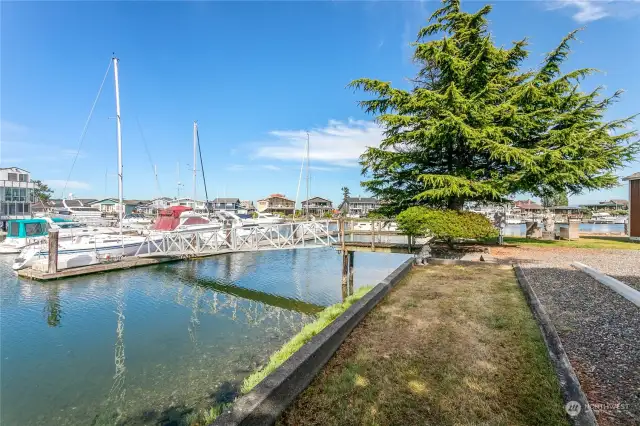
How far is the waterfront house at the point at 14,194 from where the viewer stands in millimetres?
34688

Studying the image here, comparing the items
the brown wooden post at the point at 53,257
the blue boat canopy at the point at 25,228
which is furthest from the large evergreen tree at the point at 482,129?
the blue boat canopy at the point at 25,228

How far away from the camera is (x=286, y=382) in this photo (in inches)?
124

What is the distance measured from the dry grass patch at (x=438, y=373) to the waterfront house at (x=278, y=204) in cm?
7650

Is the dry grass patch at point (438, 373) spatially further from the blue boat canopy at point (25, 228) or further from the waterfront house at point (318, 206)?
the waterfront house at point (318, 206)

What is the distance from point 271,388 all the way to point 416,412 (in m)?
1.47

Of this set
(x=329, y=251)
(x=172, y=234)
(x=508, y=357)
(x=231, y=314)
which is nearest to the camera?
(x=508, y=357)

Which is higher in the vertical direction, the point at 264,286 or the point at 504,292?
the point at 504,292

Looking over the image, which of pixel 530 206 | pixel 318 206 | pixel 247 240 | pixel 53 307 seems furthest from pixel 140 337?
pixel 530 206

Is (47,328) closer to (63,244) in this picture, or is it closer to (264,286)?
(264,286)

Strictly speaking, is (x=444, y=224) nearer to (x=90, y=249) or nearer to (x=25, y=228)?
(x=90, y=249)

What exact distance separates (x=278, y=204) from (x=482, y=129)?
251 ft

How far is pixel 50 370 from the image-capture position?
765cm

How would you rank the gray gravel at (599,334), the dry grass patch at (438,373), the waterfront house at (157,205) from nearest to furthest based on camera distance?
the dry grass patch at (438,373)
the gray gravel at (599,334)
the waterfront house at (157,205)

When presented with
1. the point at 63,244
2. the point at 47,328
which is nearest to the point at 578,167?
the point at 47,328
